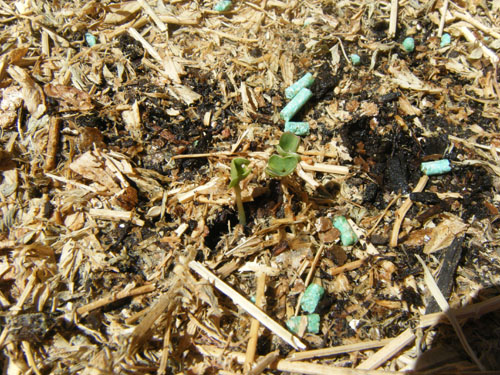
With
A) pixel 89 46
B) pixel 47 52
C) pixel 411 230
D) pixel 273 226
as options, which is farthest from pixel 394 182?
pixel 47 52

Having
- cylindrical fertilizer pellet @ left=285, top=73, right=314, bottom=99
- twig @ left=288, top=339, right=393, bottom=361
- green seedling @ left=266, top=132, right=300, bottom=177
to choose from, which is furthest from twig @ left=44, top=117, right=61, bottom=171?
twig @ left=288, top=339, right=393, bottom=361

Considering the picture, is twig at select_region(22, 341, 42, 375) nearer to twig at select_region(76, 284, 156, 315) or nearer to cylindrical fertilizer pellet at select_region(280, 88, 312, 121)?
twig at select_region(76, 284, 156, 315)

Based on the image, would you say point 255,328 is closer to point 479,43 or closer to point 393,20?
point 393,20

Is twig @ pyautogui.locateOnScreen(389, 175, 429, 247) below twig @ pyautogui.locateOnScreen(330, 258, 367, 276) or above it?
above

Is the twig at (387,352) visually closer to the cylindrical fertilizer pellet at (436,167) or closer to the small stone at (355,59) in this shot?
the cylindrical fertilizer pellet at (436,167)

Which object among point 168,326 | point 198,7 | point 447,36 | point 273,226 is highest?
point 198,7

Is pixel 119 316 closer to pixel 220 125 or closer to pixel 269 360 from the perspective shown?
pixel 269 360

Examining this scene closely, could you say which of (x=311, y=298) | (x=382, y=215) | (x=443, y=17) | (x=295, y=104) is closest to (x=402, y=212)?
(x=382, y=215)
